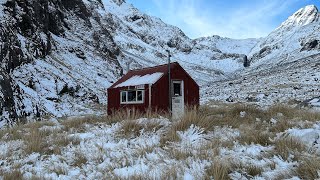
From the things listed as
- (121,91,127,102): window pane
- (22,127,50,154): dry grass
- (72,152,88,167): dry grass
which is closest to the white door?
(121,91,127,102): window pane

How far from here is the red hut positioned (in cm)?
1738

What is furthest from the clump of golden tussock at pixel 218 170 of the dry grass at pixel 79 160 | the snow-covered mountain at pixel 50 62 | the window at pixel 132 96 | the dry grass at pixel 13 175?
the snow-covered mountain at pixel 50 62

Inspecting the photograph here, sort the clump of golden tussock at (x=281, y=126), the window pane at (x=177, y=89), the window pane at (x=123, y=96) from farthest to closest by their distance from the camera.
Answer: the window pane at (x=123, y=96), the window pane at (x=177, y=89), the clump of golden tussock at (x=281, y=126)

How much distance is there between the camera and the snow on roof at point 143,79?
58.0 ft

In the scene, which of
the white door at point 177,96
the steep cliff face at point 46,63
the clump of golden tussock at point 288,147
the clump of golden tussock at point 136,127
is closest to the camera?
the clump of golden tussock at point 288,147

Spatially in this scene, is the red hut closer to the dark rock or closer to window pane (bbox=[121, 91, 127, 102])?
window pane (bbox=[121, 91, 127, 102])

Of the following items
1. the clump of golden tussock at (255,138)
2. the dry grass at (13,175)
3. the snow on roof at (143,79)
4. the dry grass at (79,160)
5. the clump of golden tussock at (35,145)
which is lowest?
the dry grass at (13,175)

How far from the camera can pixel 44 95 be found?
84.9 ft

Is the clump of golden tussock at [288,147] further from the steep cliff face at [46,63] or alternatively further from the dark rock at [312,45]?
the dark rock at [312,45]

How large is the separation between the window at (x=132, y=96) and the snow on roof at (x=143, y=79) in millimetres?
420

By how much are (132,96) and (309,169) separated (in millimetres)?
13503

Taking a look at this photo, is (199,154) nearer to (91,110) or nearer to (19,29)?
(91,110)

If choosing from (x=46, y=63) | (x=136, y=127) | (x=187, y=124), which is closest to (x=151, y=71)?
(x=136, y=127)

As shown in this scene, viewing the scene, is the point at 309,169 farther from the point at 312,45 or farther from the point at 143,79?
the point at 312,45
